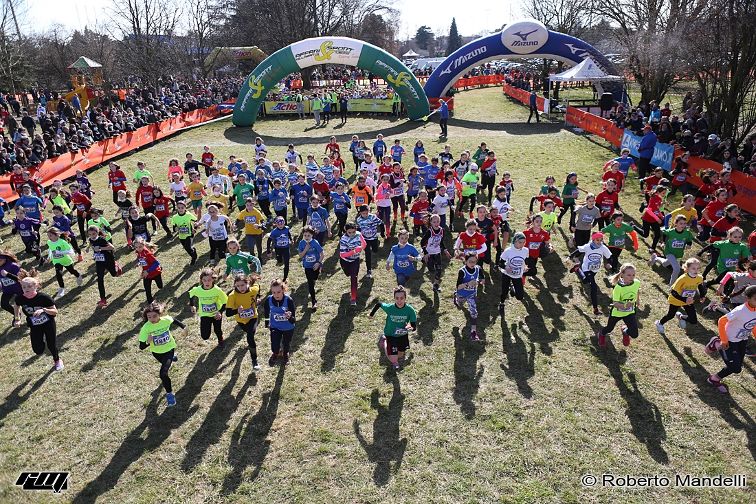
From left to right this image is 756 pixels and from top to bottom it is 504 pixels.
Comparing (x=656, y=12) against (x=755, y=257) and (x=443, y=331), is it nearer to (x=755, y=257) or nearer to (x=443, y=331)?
(x=755, y=257)

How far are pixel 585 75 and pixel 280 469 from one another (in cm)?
3070

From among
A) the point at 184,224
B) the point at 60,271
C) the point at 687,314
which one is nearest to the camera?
the point at 687,314

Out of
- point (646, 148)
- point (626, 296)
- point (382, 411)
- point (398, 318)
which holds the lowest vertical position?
point (382, 411)

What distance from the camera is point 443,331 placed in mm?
10383

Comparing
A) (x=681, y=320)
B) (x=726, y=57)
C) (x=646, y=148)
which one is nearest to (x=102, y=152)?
(x=646, y=148)

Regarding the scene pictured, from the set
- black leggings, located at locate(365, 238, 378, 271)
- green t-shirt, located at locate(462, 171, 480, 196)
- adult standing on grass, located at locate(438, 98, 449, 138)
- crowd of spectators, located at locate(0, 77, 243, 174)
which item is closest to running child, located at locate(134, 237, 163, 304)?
black leggings, located at locate(365, 238, 378, 271)

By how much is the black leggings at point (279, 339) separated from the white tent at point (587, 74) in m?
28.1

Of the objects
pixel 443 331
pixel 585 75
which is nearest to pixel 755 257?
pixel 443 331

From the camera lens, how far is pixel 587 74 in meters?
30.5

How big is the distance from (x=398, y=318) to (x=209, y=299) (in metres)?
3.45

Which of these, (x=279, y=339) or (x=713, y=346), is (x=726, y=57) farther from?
(x=279, y=339)

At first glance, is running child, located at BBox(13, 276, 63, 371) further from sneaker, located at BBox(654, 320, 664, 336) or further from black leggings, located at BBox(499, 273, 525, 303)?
sneaker, located at BBox(654, 320, 664, 336)

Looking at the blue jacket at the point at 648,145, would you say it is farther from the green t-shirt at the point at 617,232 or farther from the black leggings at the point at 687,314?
the black leggings at the point at 687,314

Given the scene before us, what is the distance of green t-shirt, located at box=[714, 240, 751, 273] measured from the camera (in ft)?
33.6
